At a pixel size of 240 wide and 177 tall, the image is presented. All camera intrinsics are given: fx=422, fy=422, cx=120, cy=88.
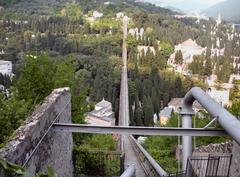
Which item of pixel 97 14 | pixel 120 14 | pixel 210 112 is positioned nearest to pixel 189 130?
pixel 210 112

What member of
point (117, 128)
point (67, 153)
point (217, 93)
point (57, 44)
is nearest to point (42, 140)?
point (117, 128)

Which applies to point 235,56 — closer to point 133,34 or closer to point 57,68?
point 133,34

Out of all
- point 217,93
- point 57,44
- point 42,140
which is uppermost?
point 42,140

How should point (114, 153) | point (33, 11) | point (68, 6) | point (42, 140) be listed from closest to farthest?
point (42, 140), point (114, 153), point (33, 11), point (68, 6)

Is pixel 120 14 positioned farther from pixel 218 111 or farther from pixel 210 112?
pixel 218 111

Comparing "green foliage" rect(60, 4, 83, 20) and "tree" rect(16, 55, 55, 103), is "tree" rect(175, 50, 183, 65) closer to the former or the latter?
"green foliage" rect(60, 4, 83, 20)

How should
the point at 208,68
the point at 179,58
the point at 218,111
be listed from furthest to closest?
the point at 179,58, the point at 208,68, the point at 218,111

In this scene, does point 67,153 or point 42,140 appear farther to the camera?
point 67,153
